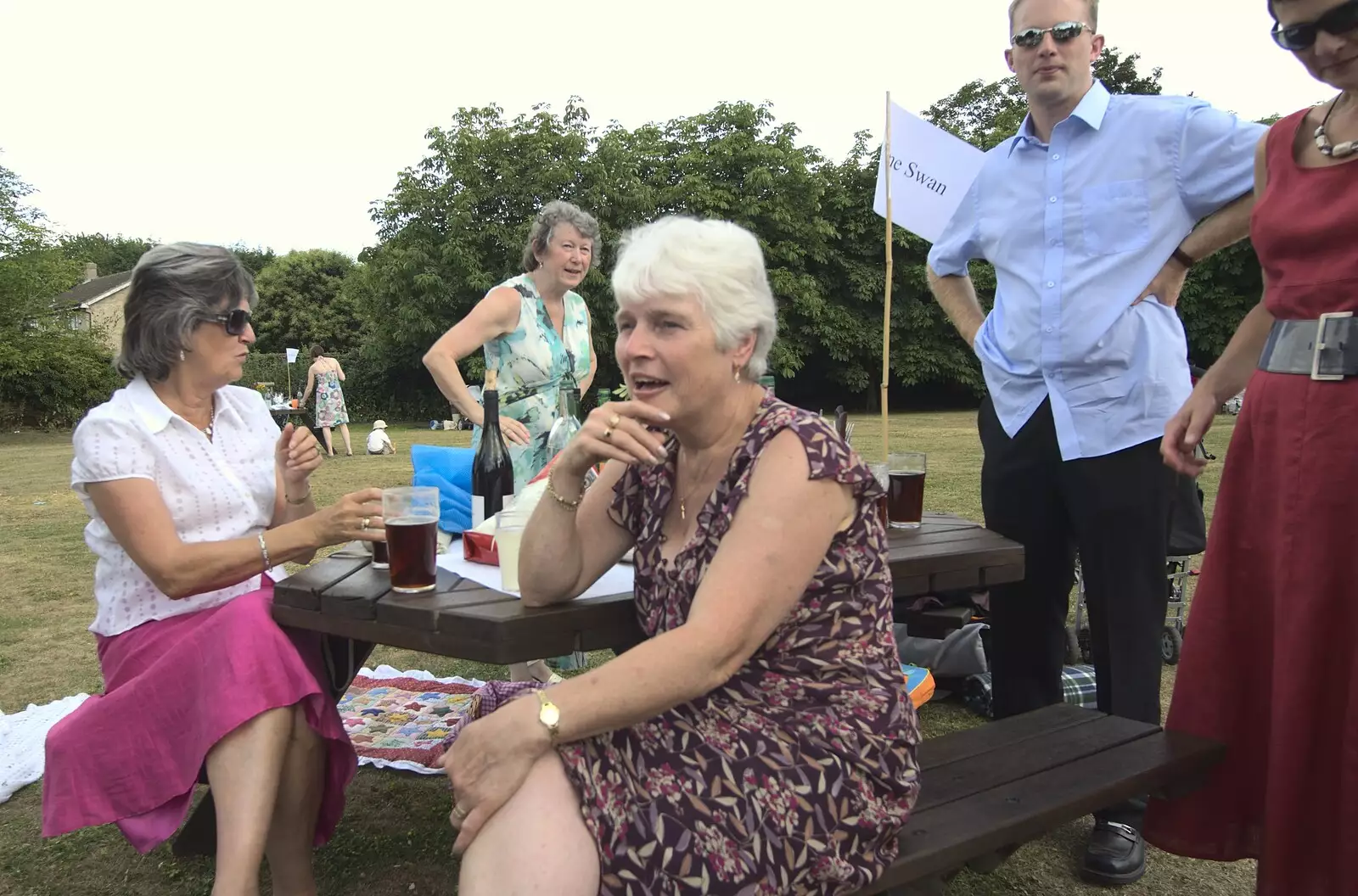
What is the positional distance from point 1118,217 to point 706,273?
5.14 feet

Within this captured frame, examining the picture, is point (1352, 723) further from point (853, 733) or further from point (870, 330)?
point (870, 330)

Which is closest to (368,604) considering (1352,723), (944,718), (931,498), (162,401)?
(162,401)

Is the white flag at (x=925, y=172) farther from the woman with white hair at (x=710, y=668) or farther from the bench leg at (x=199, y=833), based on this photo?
the bench leg at (x=199, y=833)

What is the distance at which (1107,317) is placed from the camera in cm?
270

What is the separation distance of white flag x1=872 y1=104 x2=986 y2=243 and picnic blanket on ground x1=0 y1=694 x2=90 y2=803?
4.21m

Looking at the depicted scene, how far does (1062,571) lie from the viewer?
2.95 meters

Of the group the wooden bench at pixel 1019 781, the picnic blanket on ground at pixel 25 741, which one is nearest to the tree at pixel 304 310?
the picnic blanket on ground at pixel 25 741

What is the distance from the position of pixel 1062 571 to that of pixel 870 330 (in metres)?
26.1

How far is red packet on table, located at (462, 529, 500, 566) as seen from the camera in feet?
7.86

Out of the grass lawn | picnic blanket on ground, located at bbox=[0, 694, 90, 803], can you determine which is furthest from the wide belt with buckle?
picnic blanket on ground, located at bbox=[0, 694, 90, 803]

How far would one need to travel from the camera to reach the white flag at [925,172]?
15.6 ft

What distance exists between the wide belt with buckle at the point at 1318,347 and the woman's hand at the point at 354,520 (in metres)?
2.00

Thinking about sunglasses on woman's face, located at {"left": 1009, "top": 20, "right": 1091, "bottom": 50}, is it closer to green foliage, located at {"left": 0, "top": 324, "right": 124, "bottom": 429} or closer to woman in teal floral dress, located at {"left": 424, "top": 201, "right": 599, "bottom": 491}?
woman in teal floral dress, located at {"left": 424, "top": 201, "right": 599, "bottom": 491}

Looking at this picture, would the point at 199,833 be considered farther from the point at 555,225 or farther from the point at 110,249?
the point at 110,249
